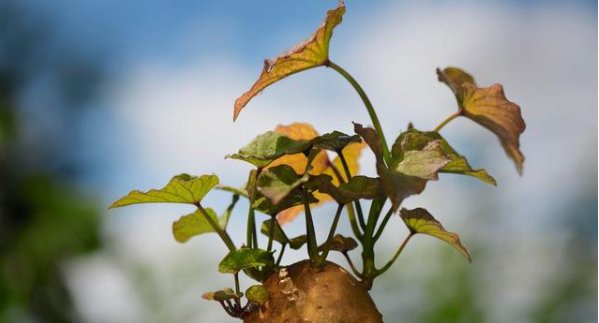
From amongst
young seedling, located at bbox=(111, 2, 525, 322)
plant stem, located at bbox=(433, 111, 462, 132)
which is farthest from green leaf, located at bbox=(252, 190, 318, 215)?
plant stem, located at bbox=(433, 111, 462, 132)

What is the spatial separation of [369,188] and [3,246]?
4.85 meters

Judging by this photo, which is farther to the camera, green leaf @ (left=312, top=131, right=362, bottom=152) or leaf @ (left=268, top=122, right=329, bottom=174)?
leaf @ (left=268, top=122, right=329, bottom=174)

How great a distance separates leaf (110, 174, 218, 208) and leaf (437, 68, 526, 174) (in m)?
0.23

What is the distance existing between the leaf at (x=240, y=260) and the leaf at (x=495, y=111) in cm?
23

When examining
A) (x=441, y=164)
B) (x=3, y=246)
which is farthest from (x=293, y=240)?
(x=3, y=246)

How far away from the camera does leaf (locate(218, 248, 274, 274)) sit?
0.54 metres

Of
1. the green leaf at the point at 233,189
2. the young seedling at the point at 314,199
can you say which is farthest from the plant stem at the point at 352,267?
the green leaf at the point at 233,189

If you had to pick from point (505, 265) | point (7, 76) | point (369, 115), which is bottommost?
point (505, 265)

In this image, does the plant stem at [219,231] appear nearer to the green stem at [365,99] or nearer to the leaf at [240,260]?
the leaf at [240,260]

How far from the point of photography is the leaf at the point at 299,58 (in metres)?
0.56

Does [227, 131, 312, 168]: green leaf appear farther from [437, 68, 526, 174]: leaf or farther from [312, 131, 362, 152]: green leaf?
[437, 68, 526, 174]: leaf

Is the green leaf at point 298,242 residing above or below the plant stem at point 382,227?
below

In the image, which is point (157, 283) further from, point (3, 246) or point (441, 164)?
point (441, 164)

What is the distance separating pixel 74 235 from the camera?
186 inches
